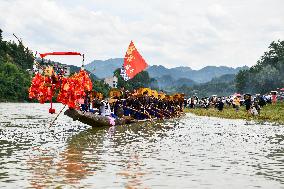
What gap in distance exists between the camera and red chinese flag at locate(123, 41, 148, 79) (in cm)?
3809

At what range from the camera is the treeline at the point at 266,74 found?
129000mm

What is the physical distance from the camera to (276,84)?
130m

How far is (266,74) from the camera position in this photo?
129750 millimetres

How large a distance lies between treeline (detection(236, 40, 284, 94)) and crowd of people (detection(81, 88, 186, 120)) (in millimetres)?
86223

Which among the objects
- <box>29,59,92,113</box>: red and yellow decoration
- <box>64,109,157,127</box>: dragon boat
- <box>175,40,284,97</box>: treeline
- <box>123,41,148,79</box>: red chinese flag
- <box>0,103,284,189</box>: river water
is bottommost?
<box>0,103,284,189</box>: river water

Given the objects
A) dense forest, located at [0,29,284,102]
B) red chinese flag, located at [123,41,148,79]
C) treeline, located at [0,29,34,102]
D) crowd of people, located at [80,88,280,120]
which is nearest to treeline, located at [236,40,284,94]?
dense forest, located at [0,29,284,102]

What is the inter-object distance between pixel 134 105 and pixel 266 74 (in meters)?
98.0

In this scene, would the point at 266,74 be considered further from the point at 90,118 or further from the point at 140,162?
the point at 140,162

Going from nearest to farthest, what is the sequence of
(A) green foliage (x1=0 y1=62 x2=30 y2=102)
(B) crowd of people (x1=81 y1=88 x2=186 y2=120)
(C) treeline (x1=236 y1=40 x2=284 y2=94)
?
(B) crowd of people (x1=81 y1=88 x2=186 y2=120)
(A) green foliage (x1=0 y1=62 x2=30 y2=102)
(C) treeline (x1=236 y1=40 x2=284 y2=94)

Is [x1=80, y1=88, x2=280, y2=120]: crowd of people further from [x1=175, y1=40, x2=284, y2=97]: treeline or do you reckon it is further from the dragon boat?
[x1=175, y1=40, x2=284, y2=97]: treeline

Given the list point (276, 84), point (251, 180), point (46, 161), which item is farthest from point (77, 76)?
point (276, 84)

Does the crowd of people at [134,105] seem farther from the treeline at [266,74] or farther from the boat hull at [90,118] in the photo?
the treeline at [266,74]

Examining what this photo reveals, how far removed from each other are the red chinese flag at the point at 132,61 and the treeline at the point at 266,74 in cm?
9452

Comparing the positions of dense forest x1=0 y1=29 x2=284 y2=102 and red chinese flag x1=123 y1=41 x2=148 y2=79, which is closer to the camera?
red chinese flag x1=123 y1=41 x2=148 y2=79
